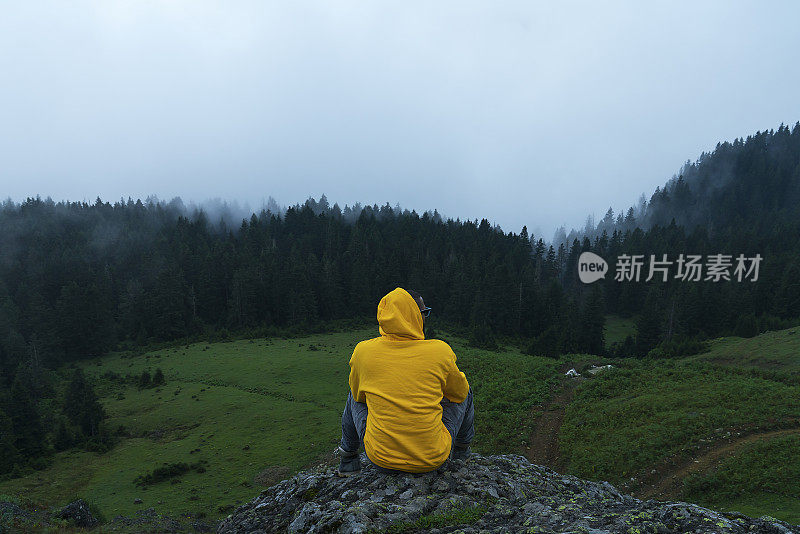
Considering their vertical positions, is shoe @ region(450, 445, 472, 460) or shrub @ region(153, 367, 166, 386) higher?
shoe @ region(450, 445, 472, 460)

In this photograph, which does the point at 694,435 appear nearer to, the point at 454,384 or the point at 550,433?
the point at 550,433

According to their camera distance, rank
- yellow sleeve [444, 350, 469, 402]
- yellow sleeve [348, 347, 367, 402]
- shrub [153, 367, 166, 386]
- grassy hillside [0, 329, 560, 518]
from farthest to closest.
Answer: shrub [153, 367, 166, 386] → grassy hillside [0, 329, 560, 518] → yellow sleeve [348, 347, 367, 402] → yellow sleeve [444, 350, 469, 402]

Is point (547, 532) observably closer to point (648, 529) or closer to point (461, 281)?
point (648, 529)

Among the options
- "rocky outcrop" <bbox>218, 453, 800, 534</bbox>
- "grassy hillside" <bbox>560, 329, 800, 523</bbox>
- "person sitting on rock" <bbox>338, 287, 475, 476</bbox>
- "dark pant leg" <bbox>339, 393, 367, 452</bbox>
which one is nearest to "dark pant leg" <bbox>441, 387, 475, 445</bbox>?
"person sitting on rock" <bbox>338, 287, 475, 476</bbox>

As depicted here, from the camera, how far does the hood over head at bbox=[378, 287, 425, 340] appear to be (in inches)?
217

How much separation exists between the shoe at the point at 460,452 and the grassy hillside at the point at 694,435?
9.69 meters

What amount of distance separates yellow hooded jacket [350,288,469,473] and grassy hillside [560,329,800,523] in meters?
11.3

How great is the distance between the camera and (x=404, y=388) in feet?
17.7

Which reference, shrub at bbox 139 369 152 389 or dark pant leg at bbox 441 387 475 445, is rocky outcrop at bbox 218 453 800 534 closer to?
dark pant leg at bbox 441 387 475 445

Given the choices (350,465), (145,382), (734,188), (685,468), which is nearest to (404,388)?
(350,465)

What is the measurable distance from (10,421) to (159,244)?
8274 cm

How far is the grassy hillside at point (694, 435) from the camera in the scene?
39.5ft

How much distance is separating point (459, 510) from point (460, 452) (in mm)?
1290

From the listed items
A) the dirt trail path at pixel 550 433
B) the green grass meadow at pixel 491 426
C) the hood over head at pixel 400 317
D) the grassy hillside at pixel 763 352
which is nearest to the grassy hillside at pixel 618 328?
the grassy hillside at pixel 763 352
